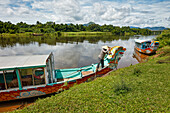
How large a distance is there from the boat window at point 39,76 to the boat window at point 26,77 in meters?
0.27

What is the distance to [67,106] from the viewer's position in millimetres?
4648

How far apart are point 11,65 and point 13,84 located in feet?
4.28

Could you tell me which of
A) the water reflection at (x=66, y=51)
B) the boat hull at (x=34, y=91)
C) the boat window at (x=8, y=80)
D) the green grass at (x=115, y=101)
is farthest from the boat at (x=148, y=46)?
the boat window at (x=8, y=80)

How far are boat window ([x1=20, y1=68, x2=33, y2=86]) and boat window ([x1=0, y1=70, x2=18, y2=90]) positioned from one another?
0.41m

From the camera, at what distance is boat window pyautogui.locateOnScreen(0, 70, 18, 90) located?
644cm

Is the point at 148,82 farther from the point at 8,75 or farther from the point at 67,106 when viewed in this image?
the point at 8,75

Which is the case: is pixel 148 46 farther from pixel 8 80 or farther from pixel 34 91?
pixel 8 80

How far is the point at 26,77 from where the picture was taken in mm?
6750

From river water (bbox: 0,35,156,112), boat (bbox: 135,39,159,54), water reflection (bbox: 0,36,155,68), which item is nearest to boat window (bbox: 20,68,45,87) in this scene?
river water (bbox: 0,35,156,112)

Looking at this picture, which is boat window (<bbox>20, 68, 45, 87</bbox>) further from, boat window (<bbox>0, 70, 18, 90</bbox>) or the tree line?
the tree line

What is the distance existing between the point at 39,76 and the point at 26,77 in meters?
0.78

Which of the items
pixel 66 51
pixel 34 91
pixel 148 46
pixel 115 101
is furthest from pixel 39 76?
pixel 148 46

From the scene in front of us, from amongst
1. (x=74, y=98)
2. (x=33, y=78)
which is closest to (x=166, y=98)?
(x=74, y=98)

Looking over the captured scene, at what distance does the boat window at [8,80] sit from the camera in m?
6.44
